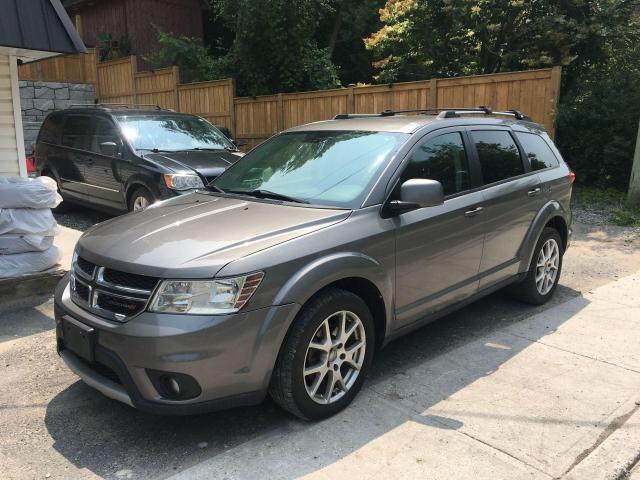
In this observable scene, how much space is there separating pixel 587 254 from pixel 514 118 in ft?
8.60

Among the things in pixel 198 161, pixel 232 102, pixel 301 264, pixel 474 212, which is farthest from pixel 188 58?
pixel 301 264

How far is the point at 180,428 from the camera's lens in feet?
10.6

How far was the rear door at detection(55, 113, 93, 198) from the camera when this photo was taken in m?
8.59

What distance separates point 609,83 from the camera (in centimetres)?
959

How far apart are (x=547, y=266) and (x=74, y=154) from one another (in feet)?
23.1

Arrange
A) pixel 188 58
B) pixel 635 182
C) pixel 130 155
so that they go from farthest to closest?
pixel 188 58 → pixel 635 182 → pixel 130 155

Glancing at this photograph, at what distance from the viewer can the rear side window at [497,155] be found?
454 cm

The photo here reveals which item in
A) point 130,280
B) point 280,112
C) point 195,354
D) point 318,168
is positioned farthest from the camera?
point 280,112

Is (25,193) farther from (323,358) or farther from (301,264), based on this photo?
(323,358)

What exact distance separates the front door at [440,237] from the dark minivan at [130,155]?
3618 mm

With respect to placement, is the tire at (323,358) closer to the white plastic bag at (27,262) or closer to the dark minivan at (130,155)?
the white plastic bag at (27,262)

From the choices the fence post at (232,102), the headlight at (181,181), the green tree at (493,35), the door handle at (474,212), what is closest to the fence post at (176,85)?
the fence post at (232,102)

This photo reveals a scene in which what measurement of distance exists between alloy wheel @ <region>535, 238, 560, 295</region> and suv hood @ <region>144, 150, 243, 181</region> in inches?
153

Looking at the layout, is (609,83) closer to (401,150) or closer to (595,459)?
(401,150)
